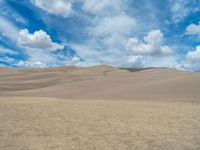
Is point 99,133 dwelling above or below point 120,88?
below

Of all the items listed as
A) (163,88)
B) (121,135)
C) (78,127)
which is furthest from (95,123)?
(163,88)

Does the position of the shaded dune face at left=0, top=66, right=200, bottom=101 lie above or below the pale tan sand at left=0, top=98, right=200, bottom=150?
above

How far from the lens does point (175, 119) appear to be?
31.6 ft

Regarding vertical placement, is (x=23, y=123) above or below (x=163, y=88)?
below

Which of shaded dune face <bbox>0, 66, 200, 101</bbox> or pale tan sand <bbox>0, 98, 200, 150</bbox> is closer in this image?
pale tan sand <bbox>0, 98, 200, 150</bbox>

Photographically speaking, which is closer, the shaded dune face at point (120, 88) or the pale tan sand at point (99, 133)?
the pale tan sand at point (99, 133)

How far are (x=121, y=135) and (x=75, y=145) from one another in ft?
5.88

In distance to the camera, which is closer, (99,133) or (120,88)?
(99,133)

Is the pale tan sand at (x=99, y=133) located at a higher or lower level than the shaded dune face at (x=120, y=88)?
lower

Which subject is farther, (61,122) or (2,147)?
(61,122)

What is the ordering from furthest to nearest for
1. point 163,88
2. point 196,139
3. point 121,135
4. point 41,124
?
point 163,88, point 41,124, point 121,135, point 196,139

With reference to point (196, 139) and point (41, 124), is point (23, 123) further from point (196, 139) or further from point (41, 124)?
point (196, 139)

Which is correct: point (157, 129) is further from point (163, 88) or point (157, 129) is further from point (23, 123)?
point (163, 88)

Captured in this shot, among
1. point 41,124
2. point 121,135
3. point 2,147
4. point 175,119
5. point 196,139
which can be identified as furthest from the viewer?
point 175,119
